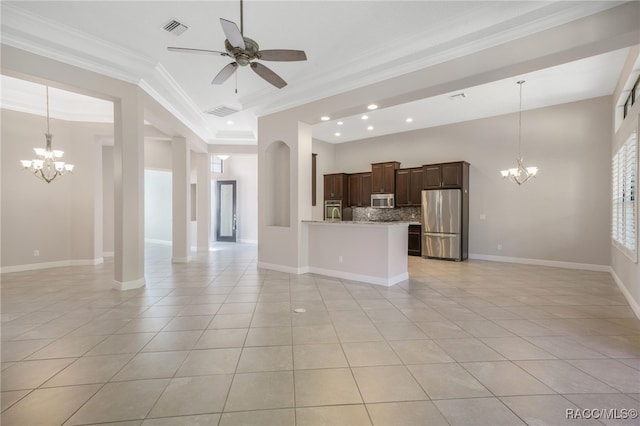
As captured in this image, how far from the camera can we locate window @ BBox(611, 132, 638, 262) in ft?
11.7

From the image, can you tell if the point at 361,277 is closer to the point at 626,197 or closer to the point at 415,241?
the point at 415,241

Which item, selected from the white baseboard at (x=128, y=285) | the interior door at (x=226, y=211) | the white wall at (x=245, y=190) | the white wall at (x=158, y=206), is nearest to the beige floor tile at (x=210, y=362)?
the white baseboard at (x=128, y=285)

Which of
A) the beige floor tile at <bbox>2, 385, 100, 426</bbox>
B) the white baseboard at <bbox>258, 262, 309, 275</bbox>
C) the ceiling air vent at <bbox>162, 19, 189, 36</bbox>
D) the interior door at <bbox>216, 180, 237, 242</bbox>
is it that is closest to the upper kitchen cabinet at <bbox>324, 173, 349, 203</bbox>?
the white baseboard at <bbox>258, 262, 309, 275</bbox>

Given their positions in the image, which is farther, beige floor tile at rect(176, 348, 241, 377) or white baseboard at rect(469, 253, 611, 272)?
white baseboard at rect(469, 253, 611, 272)

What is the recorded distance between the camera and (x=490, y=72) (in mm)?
3389

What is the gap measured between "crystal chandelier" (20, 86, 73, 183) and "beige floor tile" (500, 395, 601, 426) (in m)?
7.29

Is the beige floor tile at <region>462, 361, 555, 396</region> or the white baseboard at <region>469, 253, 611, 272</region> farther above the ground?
the white baseboard at <region>469, 253, 611, 272</region>

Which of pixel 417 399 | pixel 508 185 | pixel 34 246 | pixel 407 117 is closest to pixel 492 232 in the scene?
pixel 508 185

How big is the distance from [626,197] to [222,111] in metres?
7.19

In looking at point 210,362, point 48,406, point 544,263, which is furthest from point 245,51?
point 544,263

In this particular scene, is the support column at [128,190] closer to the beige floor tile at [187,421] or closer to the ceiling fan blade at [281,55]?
the ceiling fan blade at [281,55]

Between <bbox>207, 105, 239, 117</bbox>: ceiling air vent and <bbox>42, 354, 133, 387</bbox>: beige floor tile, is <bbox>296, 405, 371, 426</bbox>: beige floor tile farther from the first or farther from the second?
<bbox>207, 105, 239, 117</bbox>: ceiling air vent

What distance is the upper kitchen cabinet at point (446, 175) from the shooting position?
694 centimetres

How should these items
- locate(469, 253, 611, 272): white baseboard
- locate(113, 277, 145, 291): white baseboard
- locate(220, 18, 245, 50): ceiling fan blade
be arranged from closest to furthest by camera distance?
locate(220, 18, 245, 50): ceiling fan blade, locate(113, 277, 145, 291): white baseboard, locate(469, 253, 611, 272): white baseboard
